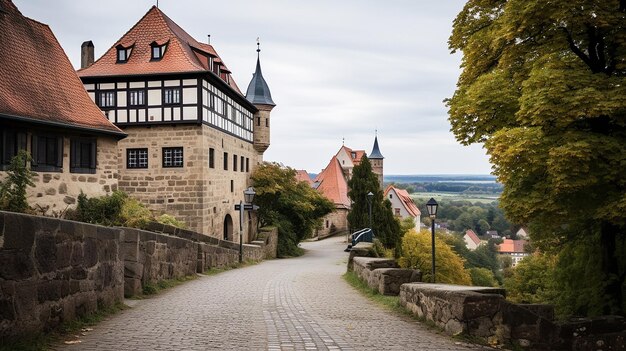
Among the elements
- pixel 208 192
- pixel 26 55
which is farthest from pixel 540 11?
pixel 208 192

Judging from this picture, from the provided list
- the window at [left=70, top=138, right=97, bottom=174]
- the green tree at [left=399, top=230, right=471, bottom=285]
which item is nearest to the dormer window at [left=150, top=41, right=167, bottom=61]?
the window at [left=70, top=138, right=97, bottom=174]

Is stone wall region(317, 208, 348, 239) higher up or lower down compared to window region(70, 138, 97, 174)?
lower down

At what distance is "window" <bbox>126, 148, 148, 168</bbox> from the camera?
28844 mm

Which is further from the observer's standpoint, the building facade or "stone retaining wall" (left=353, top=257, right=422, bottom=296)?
the building facade

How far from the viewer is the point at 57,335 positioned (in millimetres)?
6223

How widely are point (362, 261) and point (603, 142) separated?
26.4ft

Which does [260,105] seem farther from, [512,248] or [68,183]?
[512,248]

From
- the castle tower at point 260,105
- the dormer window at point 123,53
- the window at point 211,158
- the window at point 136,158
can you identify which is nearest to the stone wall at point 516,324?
the window at point 211,158

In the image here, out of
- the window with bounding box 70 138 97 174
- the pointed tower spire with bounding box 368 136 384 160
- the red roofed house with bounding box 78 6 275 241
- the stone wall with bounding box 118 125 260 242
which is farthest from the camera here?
the pointed tower spire with bounding box 368 136 384 160

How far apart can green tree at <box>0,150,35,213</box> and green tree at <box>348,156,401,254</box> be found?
2998 centimetres

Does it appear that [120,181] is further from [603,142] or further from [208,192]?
[603,142]

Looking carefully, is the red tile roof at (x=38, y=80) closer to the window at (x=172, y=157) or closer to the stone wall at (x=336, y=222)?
the window at (x=172, y=157)

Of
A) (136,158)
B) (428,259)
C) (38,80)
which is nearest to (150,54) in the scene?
(136,158)

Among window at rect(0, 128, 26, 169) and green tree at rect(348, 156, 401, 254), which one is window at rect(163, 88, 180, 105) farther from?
green tree at rect(348, 156, 401, 254)
